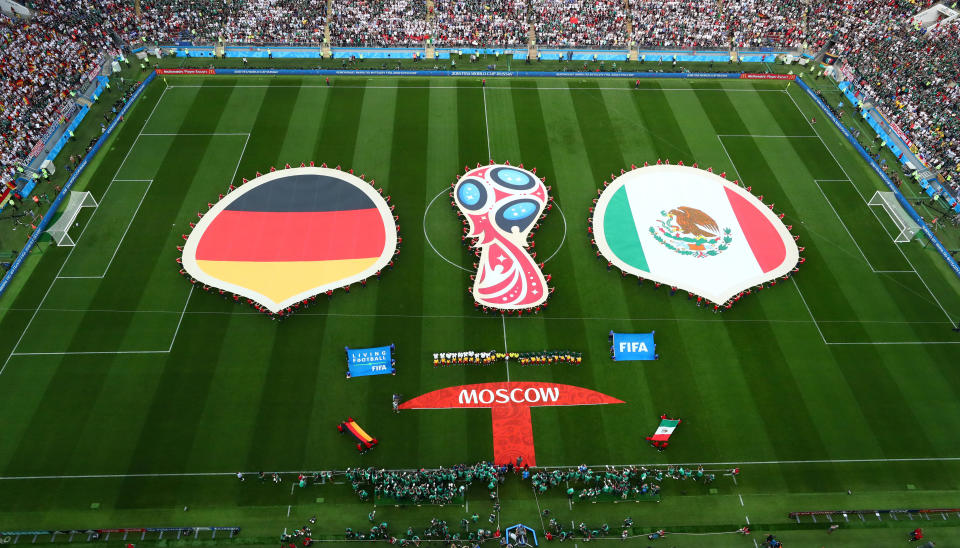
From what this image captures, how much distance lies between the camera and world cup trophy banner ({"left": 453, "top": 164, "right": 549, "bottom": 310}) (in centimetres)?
4084

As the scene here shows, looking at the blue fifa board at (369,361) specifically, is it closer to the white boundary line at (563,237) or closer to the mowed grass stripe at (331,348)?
the mowed grass stripe at (331,348)

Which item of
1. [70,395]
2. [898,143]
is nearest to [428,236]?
[70,395]

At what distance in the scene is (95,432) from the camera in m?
33.8

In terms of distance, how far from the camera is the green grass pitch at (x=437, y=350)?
32.5 meters

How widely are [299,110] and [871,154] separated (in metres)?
52.9

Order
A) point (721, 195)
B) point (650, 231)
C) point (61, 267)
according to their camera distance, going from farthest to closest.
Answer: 1. point (721, 195)
2. point (650, 231)
3. point (61, 267)

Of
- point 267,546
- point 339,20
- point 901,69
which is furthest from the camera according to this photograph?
point 339,20

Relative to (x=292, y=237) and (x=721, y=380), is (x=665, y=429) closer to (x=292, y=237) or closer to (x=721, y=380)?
(x=721, y=380)

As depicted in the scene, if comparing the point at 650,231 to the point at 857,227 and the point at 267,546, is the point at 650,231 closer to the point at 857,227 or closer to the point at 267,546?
the point at 857,227

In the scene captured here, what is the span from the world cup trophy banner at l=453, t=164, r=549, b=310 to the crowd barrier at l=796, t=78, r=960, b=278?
30.0 m

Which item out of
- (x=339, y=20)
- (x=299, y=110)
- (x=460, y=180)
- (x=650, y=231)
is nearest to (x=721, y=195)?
(x=650, y=231)

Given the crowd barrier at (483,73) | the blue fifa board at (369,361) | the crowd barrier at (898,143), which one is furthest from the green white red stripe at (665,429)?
the crowd barrier at (483,73)

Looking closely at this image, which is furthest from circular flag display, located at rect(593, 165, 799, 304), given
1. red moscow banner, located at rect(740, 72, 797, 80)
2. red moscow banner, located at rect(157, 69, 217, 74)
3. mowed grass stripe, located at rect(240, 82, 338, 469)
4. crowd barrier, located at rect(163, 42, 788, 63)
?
red moscow banner, located at rect(157, 69, 217, 74)

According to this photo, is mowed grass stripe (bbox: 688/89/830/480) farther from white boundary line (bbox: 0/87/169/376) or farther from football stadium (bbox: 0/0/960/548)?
white boundary line (bbox: 0/87/169/376)
